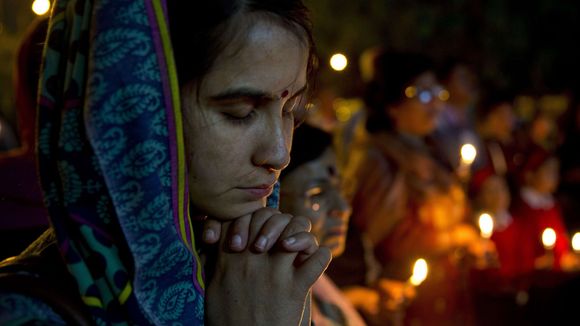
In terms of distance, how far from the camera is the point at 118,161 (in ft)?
4.01

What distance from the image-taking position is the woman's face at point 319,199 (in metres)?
3.09

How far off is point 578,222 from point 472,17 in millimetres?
7732

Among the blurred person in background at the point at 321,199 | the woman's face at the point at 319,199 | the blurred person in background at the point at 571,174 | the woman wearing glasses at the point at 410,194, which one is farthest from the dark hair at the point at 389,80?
the blurred person in background at the point at 571,174

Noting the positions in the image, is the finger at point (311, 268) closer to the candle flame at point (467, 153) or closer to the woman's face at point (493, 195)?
the candle flame at point (467, 153)

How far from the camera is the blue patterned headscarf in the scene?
1.21 meters

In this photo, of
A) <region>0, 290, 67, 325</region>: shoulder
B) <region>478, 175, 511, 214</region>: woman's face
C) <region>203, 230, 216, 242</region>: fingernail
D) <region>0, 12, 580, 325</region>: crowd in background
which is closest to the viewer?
<region>0, 290, 67, 325</region>: shoulder

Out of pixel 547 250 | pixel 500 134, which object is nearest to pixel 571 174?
pixel 500 134

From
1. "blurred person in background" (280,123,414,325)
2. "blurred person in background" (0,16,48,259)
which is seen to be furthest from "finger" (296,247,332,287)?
"blurred person in background" (280,123,414,325)

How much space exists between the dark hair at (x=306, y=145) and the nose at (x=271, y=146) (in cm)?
164

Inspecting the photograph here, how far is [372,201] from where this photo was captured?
488 cm

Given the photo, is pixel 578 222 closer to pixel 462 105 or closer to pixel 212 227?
pixel 462 105

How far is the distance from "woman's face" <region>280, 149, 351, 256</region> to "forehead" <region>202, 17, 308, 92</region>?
1.69 meters

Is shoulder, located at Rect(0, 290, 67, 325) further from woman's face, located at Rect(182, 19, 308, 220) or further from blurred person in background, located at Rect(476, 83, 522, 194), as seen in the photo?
blurred person in background, located at Rect(476, 83, 522, 194)

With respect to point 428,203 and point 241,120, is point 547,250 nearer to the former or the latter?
point 428,203
